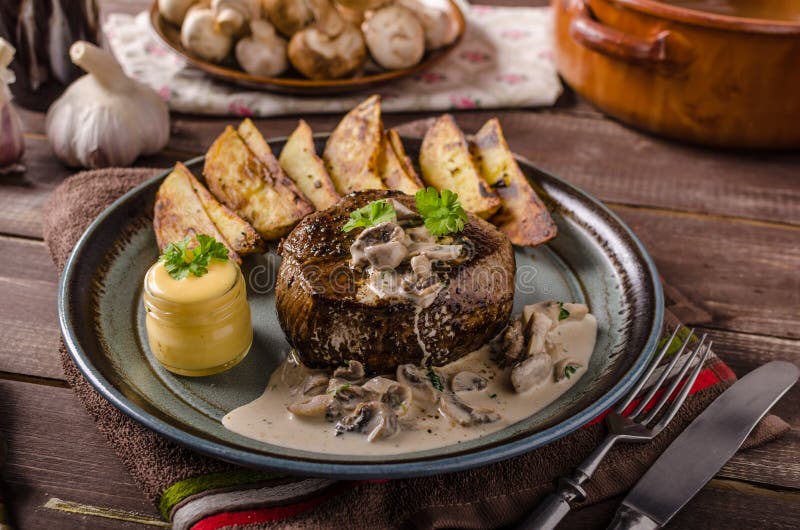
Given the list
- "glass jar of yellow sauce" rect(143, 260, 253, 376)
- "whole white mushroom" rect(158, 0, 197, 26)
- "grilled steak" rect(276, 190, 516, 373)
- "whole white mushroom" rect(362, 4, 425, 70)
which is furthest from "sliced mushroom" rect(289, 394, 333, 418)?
"whole white mushroom" rect(158, 0, 197, 26)

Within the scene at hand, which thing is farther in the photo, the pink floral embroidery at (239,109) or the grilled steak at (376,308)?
the pink floral embroidery at (239,109)

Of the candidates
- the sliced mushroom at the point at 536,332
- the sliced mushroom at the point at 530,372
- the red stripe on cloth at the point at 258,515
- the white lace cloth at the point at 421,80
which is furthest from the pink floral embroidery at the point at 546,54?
the red stripe on cloth at the point at 258,515

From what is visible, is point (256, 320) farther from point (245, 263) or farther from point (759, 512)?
point (759, 512)

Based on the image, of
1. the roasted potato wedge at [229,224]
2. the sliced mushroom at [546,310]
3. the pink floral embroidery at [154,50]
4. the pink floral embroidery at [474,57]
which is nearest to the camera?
the sliced mushroom at [546,310]

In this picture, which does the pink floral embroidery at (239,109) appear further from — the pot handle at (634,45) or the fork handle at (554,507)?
the fork handle at (554,507)

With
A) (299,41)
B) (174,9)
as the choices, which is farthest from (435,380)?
(174,9)

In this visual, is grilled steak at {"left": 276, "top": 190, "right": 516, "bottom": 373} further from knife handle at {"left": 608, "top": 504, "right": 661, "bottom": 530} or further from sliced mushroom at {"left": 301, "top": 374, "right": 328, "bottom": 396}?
knife handle at {"left": 608, "top": 504, "right": 661, "bottom": 530}
